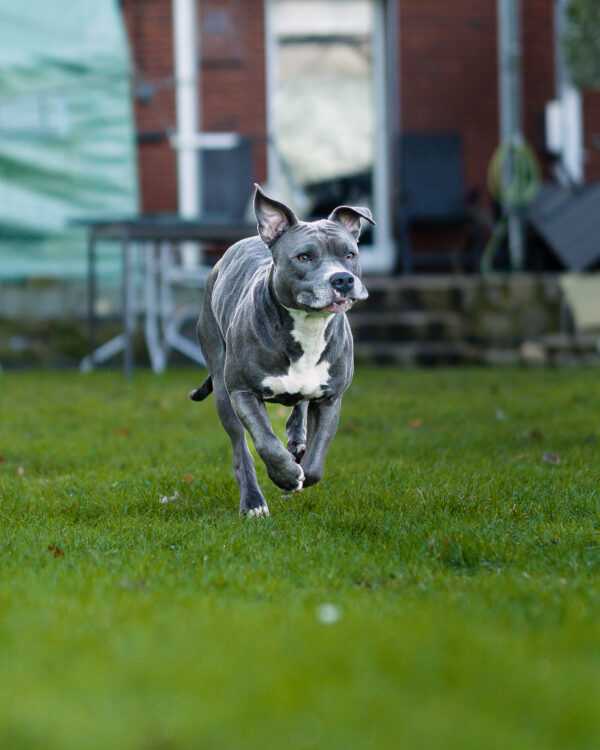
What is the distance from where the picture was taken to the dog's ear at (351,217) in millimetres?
4221

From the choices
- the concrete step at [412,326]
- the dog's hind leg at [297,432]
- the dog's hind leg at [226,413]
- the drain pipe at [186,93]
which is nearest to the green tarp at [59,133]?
the drain pipe at [186,93]

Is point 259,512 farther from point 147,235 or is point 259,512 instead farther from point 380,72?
point 380,72

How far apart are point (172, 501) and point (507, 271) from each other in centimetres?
816

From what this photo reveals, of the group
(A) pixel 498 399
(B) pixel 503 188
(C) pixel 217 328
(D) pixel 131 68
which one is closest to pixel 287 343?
(C) pixel 217 328

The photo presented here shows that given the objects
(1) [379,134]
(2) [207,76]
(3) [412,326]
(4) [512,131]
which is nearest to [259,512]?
(3) [412,326]

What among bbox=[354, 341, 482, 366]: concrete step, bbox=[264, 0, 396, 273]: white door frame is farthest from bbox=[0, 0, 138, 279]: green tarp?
bbox=[354, 341, 482, 366]: concrete step

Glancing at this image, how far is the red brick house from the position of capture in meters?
12.8

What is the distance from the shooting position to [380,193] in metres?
13.4

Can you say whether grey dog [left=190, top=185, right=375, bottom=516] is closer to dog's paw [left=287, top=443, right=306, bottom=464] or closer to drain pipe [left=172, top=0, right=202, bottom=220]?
dog's paw [left=287, top=443, right=306, bottom=464]

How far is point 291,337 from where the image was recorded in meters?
4.13

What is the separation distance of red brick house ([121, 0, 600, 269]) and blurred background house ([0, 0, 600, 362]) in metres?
0.02

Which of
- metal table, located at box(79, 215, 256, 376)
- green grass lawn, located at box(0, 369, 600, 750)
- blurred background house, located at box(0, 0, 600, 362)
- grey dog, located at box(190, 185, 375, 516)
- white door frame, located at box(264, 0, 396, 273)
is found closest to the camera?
green grass lawn, located at box(0, 369, 600, 750)

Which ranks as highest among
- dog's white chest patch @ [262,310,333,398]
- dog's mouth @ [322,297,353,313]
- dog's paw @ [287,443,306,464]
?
dog's mouth @ [322,297,353,313]

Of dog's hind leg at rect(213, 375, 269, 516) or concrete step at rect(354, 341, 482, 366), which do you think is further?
concrete step at rect(354, 341, 482, 366)
